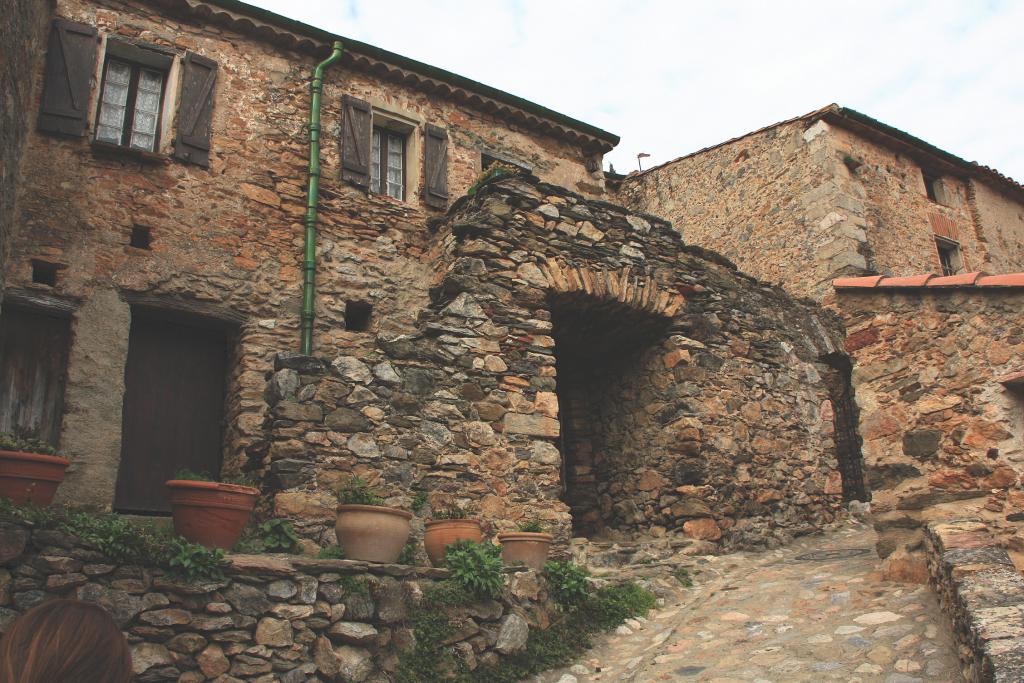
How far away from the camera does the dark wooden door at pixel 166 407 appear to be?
840cm

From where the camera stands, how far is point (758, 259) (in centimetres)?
1526

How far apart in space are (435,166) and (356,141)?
1064 mm

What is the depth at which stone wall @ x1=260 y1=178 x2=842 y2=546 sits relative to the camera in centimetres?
675

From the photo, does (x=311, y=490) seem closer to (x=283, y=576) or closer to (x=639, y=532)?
(x=283, y=576)

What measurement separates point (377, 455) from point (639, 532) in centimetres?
359

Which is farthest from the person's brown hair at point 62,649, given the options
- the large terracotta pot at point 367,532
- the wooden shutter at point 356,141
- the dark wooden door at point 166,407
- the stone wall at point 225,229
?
the wooden shutter at point 356,141

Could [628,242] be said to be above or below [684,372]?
above

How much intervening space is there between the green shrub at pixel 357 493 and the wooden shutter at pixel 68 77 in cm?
497

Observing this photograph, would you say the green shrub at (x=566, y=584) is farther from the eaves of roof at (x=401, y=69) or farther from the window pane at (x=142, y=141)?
the eaves of roof at (x=401, y=69)

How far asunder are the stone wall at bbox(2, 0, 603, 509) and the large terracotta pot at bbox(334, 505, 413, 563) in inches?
122

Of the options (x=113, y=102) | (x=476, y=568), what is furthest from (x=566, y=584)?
(x=113, y=102)

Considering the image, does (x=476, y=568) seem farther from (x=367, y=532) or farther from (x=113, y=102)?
Answer: (x=113, y=102)

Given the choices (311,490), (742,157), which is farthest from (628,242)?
(742,157)

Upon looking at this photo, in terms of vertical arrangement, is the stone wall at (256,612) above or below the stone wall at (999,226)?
below
